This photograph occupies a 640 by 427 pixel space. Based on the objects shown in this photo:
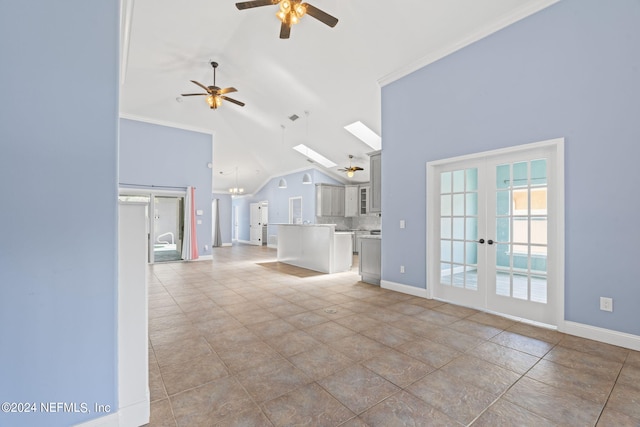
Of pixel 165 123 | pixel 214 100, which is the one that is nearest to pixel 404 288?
pixel 214 100

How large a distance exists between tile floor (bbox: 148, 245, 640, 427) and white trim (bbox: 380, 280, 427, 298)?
1.58 ft

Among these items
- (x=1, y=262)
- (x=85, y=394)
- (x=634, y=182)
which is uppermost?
(x=634, y=182)

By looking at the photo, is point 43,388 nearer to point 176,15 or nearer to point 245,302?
point 245,302

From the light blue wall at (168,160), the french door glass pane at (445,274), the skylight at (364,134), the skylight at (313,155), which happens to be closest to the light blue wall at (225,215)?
the light blue wall at (168,160)

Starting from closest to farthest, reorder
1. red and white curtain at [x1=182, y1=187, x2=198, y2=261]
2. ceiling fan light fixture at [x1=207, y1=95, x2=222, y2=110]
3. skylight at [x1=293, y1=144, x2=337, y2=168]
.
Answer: ceiling fan light fixture at [x1=207, y1=95, x2=222, y2=110], red and white curtain at [x1=182, y1=187, x2=198, y2=261], skylight at [x1=293, y1=144, x2=337, y2=168]

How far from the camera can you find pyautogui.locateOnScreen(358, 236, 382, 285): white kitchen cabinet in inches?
199

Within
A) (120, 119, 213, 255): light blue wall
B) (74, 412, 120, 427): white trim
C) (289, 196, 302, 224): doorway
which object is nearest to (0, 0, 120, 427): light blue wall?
(74, 412, 120, 427): white trim

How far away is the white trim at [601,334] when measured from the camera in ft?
8.44

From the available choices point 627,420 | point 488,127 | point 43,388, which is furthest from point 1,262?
point 488,127

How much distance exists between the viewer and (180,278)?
569cm

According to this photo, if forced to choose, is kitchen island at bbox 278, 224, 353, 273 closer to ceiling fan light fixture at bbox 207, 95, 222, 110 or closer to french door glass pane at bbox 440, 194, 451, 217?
french door glass pane at bbox 440, 194, 451, 217

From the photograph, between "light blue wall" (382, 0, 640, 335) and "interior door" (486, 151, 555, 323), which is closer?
"light blue wall" (382, 0, 640, 335)

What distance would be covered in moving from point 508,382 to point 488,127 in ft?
9.27

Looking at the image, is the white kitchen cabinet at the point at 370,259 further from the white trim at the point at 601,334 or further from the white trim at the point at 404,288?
the white trim at the point at 601,334
